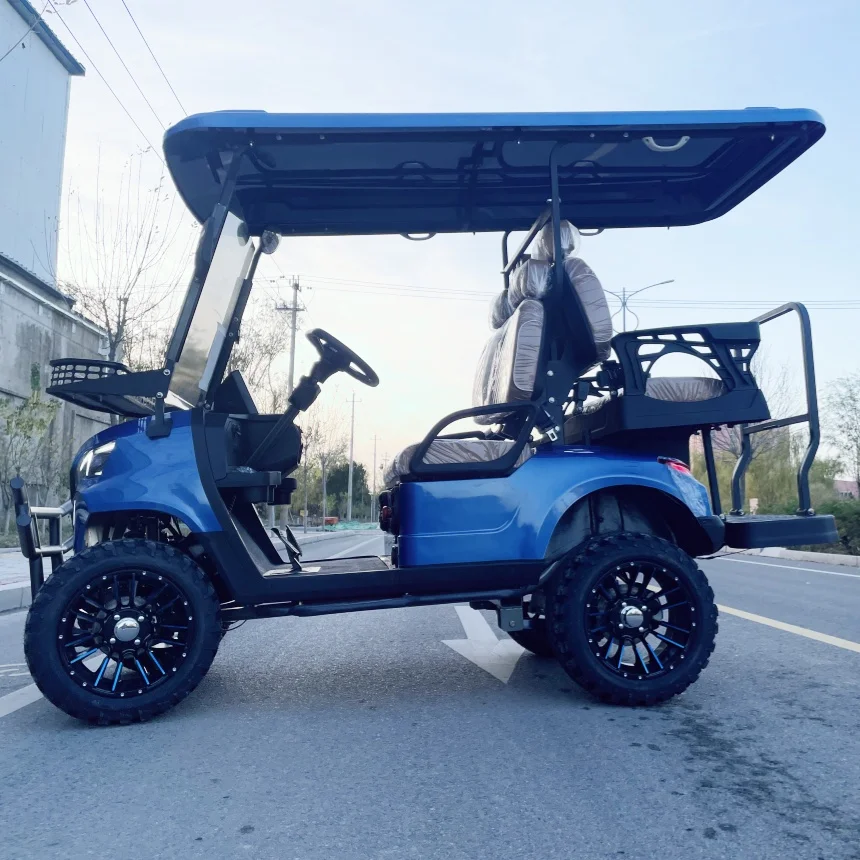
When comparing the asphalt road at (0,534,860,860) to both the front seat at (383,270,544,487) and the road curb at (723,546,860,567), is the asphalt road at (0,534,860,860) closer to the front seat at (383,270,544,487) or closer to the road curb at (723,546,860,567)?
the front seat at (383,270,544,487)

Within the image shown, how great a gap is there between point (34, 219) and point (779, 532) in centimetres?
2839

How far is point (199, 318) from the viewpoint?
164 inches

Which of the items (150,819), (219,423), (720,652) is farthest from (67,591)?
(720,652)

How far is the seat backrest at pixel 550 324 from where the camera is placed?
418 cm

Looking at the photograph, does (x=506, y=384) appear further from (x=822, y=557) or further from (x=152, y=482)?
(x=822, y=557)

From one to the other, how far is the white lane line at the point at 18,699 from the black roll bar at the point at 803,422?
3833 mm

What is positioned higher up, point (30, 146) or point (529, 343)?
point (30, 146)

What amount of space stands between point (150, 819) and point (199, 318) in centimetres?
243

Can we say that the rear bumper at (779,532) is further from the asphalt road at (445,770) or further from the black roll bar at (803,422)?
the asphalt road at (445,770)

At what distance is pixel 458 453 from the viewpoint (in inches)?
158

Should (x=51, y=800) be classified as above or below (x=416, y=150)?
below

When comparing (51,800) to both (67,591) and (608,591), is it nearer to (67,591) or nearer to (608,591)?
(67,591)

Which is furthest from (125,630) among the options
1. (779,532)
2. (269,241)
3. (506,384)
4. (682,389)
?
(779,532)

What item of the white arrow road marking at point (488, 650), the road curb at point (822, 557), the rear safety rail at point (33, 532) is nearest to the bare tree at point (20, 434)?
the white arrow road marking at point (488, 650)
